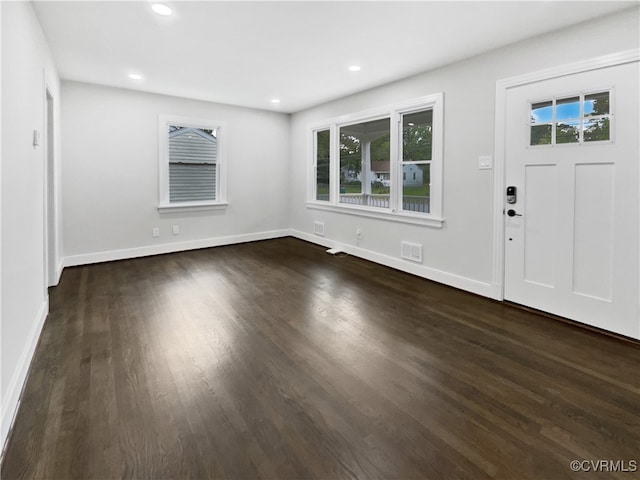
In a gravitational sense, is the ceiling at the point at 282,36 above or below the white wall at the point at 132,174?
above

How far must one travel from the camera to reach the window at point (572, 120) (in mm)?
2852

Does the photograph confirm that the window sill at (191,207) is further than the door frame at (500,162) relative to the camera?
Yes

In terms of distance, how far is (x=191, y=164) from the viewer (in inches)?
235

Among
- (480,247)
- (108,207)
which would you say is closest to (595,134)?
(480,247)

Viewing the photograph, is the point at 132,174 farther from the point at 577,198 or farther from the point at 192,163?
the point at 577,198

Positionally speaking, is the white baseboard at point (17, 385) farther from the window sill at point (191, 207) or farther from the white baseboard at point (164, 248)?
the window sill at point (191, 207)

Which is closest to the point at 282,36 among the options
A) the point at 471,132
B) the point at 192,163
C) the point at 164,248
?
the point at 471,132

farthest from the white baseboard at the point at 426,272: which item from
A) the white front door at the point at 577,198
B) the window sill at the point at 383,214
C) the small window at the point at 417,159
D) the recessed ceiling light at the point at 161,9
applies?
the recessed ceiling light at the point at 161,9

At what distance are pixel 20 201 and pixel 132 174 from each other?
3276 mm

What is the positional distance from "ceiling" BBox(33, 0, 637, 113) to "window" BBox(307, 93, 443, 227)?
0.56 meters

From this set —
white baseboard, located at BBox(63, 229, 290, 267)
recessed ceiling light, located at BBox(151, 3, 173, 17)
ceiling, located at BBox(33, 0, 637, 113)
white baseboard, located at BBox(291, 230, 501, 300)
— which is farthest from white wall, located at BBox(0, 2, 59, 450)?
white baseboard, located at BBox(291, 230, 501, 300)

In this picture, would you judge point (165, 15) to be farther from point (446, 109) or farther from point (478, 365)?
point (478, 365)

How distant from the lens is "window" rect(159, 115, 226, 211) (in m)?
5.63

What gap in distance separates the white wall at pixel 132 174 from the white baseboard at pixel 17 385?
8.78 ft
